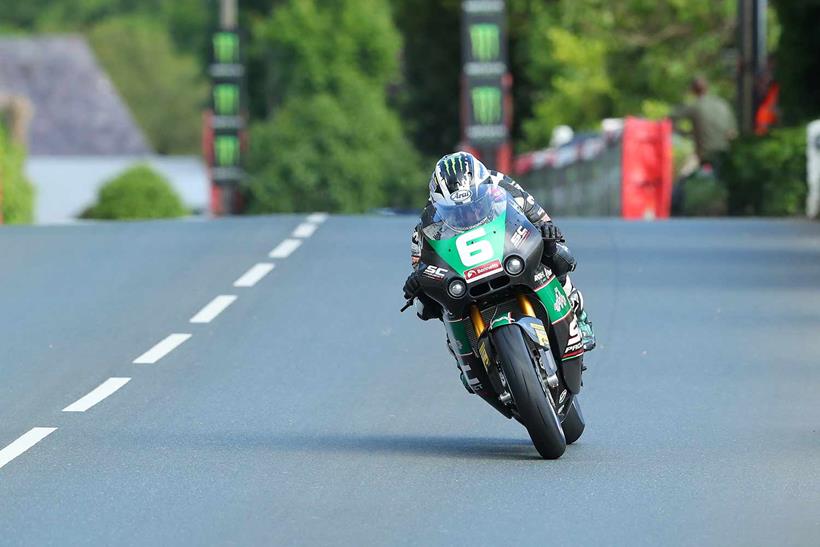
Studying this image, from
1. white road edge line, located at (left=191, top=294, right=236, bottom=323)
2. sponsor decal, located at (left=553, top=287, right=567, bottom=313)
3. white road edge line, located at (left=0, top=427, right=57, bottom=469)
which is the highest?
sponsor decal, located at (left=553, top=287, right=567, bottom=313)

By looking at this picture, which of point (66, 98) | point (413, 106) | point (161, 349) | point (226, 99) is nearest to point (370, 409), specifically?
point (161, 349)

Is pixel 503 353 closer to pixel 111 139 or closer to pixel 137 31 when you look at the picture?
pixel 111 139

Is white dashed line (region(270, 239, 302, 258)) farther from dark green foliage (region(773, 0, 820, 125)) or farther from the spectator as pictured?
the spectator

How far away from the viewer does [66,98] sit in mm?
100375

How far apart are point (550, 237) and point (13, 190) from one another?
1368 inches

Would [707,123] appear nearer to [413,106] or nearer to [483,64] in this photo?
[483,64]

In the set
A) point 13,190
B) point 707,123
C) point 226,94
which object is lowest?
point 13,190

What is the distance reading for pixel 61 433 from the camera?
1202 cm

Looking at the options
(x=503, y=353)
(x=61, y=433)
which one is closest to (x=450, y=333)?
(x=503, y=353)

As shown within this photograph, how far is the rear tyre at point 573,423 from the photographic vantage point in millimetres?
11359

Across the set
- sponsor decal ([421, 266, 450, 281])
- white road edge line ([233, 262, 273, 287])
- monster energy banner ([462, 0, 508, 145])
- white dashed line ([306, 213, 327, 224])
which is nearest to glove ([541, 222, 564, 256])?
sponsor decal ([421, 266, 450, 281])

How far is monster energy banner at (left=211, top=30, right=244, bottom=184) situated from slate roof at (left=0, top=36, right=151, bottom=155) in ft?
141

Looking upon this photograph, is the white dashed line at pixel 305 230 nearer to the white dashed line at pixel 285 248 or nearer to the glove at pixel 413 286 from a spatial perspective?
the white dashed line at pixel 285 248

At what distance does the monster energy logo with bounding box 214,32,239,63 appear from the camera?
52.9 metres
